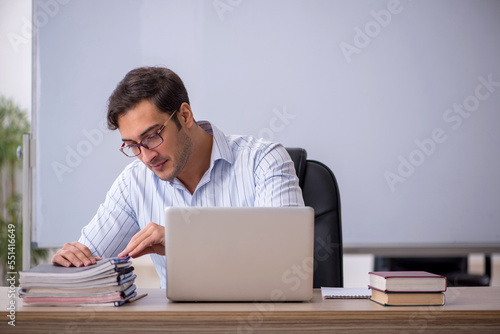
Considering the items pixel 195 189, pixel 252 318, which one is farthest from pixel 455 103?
pixel 252 318

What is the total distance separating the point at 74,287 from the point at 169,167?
64cm

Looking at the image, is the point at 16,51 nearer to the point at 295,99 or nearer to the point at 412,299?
the point at 295,99

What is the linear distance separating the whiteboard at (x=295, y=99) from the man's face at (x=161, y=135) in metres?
0.77

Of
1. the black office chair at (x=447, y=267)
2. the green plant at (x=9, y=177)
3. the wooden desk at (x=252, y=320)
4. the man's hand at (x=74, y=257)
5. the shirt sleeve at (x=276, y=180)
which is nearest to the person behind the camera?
the wooden desk at (x=252, y=320)

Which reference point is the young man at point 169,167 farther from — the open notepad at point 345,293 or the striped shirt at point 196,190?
the open notepad at point 345,293

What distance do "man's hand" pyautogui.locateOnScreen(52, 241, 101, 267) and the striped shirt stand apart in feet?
1.40

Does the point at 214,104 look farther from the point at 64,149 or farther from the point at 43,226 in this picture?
the point at 43,226

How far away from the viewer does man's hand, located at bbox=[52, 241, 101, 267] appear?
119 centimetres

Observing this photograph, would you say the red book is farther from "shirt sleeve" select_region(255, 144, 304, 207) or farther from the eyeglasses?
the eyeglasses

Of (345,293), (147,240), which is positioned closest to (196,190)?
(147,240)

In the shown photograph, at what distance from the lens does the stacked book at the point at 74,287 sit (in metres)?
1.08

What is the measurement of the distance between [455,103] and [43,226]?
78.8 inches

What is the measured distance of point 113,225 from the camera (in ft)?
5.62

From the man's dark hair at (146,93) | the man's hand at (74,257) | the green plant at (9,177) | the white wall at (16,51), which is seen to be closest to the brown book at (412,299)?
the man's hand at (74,257)
